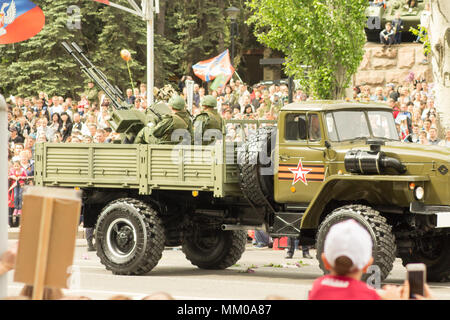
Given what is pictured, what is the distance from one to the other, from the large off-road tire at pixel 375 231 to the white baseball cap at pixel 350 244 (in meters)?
7.41

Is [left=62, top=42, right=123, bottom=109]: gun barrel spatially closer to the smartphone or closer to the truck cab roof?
the truck cab roof

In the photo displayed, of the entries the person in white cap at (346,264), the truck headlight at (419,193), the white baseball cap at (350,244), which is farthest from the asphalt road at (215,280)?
the white baseball cap at (350,244)

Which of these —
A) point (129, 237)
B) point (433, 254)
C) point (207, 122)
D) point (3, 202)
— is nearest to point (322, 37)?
point (207, 122)

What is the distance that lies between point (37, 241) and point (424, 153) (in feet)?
27.5

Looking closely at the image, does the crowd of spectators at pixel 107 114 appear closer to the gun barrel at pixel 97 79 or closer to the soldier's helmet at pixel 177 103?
the gun barrel at pixel 97 79

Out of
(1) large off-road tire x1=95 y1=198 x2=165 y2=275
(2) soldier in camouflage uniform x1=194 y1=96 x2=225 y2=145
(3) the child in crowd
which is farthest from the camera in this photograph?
(3) the child in crowd

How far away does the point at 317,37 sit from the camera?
23375 mm

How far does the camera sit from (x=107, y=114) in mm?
25469

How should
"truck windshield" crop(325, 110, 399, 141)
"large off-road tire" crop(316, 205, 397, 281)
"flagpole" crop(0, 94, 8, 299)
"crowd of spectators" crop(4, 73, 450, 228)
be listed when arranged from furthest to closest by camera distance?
"crowd of spectators" crop(4, 73, 450, 228) < "truck windshield" crop(325, 110, 399, 141) < "large off-road tire" crop(316, 205, 397, 281) < "flagpole" crop(0, 94, 8, 299)

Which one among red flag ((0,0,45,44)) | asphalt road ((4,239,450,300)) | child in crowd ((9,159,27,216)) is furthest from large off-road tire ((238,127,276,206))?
red flag ((0,0,45,44))

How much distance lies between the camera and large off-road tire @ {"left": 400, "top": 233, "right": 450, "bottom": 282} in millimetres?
14000

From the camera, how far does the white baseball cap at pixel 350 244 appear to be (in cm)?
492

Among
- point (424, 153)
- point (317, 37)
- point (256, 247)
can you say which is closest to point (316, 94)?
point (317, 37)

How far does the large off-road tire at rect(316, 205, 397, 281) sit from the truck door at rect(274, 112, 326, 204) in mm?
906
